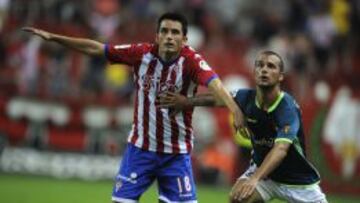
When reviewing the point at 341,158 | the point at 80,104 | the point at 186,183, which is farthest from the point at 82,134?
the point at 186,183

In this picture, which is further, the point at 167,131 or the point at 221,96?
the point at 167,131

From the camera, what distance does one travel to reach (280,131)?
28.8ft

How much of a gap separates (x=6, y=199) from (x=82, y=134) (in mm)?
4628

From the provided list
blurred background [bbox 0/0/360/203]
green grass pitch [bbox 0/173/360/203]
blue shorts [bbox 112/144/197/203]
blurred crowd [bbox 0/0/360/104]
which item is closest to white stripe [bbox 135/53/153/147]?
blue shorts [bbox 112/144/197/203]

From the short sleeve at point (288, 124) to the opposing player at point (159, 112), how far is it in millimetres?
804

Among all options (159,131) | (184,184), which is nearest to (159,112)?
→ (159,131)

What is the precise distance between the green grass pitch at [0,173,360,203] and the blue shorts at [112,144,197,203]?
355cm

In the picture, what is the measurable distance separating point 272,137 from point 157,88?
1169 mm

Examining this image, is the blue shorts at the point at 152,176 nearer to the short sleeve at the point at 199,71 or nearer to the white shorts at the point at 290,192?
the white shorts at the point at 290,192

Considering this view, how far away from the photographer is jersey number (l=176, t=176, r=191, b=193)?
9391 millimetres

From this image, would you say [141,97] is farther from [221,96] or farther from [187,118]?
[221,96]

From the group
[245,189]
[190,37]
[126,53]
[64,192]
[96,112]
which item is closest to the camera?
[245,189]

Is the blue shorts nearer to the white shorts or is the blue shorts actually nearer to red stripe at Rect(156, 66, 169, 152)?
red stripe at Rect(156, 66, 169, 152)

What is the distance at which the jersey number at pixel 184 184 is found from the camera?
30.8 ft
